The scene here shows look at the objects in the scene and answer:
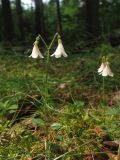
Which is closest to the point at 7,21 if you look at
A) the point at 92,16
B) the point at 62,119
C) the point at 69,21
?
the point at 92,16

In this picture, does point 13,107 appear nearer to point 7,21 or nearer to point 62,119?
point 62,119

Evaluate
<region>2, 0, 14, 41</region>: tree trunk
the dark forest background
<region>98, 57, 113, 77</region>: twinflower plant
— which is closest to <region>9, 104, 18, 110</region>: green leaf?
<region>98, 57, 113, 77</region>: twinflower plant

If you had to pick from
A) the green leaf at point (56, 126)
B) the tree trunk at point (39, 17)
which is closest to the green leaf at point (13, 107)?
the green leaf at point (56, 126)

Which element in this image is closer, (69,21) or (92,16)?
(92,16)

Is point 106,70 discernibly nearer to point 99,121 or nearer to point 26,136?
point 99,121

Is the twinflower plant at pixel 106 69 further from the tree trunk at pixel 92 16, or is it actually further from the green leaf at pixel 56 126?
the tree trunk at pixel 92 16

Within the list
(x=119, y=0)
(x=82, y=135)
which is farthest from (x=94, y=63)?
(x=119, y=0)
